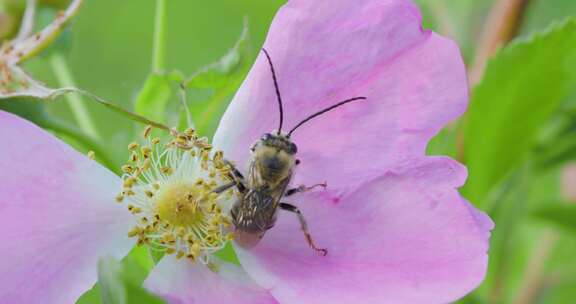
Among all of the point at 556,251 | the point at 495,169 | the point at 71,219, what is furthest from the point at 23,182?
the point at 556,251

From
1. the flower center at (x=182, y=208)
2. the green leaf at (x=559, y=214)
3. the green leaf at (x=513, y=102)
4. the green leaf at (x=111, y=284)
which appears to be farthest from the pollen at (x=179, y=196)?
the green leaf at (x=559, y=214)

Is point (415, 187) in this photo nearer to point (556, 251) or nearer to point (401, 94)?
point (401, 94)

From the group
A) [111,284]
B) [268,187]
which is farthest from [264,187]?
[111,284]

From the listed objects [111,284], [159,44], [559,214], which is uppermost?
[159,44]

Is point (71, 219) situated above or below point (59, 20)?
below

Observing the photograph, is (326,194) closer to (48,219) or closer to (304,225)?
(304,225)

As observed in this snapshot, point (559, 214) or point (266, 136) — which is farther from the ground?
point (266, 136)

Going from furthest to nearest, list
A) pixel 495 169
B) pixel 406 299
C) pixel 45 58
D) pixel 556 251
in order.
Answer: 1. pixel 556 251
2. pixel 495 169
3. pixel 45 58
4. pixel 406 299
